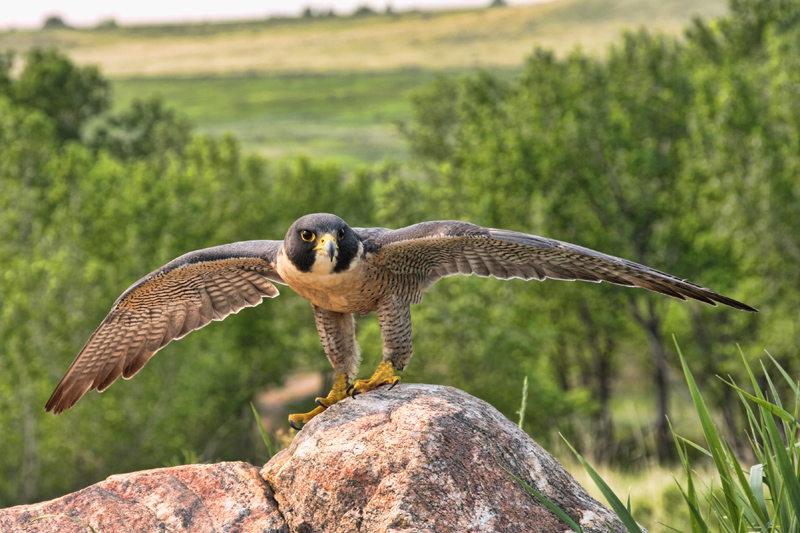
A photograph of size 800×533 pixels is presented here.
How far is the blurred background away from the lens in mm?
19328

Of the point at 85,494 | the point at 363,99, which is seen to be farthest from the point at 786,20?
the point at 363,99

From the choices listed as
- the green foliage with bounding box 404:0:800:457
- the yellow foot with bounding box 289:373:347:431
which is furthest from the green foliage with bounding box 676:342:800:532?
the green foliage with bounding box 404:0:800:457

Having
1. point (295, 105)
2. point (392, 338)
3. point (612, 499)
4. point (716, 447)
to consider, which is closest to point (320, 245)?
point (392, 338)

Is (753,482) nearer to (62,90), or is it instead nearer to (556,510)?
(556,510)

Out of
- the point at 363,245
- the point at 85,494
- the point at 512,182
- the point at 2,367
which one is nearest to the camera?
the point at 85,494

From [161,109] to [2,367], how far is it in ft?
80.5

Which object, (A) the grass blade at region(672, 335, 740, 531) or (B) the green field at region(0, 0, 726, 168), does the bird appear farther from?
(B) the green field at region(0, 0, 726, 168)

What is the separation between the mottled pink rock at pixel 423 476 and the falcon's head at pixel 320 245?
89 centimetres

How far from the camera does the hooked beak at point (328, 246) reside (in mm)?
4211

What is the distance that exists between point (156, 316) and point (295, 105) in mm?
100366

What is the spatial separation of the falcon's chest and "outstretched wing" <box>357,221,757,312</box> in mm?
206

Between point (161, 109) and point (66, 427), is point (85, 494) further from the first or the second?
point (161, 109)

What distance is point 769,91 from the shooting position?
20.8 metres

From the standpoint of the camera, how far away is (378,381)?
15.8 ft
